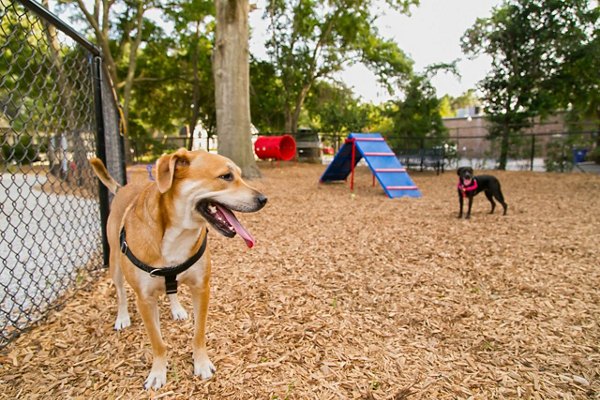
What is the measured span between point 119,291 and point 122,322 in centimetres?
24

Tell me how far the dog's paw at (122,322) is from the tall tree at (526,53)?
613 inches

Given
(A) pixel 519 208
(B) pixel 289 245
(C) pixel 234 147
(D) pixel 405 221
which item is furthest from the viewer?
(C) pixel 234 147

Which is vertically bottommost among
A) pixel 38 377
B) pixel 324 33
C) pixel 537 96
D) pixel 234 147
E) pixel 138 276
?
pixel 38 377

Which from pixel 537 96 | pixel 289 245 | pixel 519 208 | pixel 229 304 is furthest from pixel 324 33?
pixel 229 304

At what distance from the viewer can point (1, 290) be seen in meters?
3.23

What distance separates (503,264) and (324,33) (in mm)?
17964

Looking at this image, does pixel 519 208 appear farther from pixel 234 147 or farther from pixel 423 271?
pixel 234 147

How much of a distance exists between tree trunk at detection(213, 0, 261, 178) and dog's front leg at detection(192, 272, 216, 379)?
821cm

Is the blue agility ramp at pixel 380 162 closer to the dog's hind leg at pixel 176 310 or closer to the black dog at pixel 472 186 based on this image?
the black dog at pixel 472 186

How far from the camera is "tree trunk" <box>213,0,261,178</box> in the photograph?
9.53m

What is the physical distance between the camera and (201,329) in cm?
217

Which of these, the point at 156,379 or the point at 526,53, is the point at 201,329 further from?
the point at 526,53

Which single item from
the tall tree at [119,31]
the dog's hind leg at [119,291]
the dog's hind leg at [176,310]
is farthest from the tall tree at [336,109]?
the dog's hind leg at [119,291]

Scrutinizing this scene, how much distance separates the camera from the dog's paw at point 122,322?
2.66 meters
